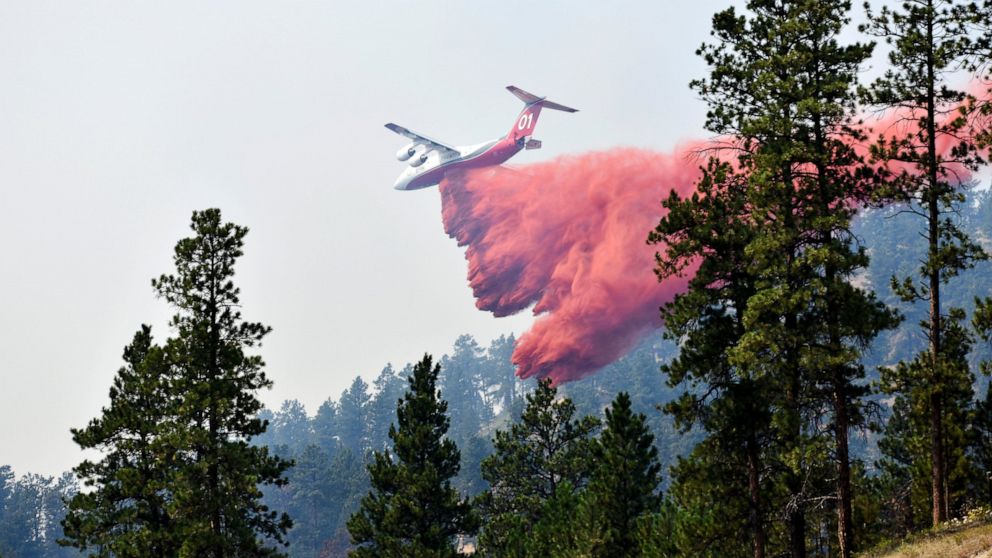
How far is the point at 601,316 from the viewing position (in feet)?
218

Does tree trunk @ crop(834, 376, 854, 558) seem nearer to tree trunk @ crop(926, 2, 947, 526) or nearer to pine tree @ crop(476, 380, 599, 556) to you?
tree trunk @ crop(926, 2, 947, 526)

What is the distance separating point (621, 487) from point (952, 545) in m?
17.3

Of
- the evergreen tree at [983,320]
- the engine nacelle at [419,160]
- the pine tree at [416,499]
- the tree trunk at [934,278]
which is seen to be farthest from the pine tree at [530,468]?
the engine nacelle at [419,160]

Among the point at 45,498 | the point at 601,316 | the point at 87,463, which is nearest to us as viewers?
the point at 87,463

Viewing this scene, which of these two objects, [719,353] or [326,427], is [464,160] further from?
[326,427]

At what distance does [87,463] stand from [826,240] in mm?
25262

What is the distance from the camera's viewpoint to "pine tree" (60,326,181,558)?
30453mm

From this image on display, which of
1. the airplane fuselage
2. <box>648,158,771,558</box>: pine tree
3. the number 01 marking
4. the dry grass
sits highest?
the number 01 marking

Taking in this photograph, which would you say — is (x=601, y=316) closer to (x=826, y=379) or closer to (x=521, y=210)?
(x=521, y=210)

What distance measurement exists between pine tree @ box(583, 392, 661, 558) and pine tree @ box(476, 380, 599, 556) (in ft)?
25.8

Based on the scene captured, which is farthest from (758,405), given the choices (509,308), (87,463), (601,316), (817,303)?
(509,308)

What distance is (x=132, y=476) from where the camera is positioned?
3103cm

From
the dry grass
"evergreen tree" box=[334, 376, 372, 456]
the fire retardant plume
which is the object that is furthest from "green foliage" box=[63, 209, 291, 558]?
"evergreen tree" box=[334, 376, 372, 456]

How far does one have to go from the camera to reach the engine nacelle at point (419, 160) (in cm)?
9128
